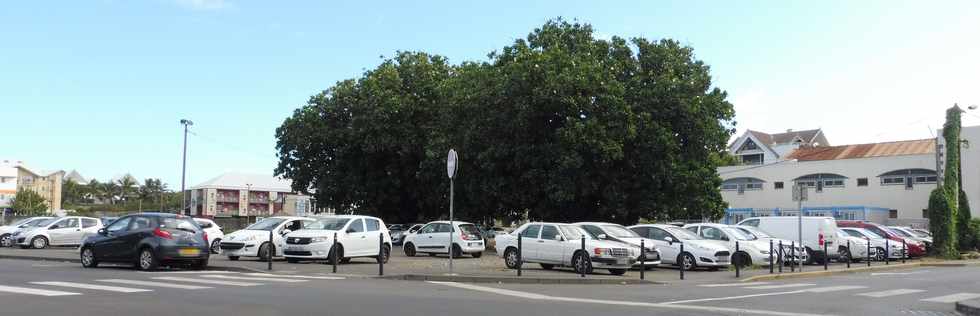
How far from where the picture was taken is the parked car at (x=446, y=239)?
91.6ft

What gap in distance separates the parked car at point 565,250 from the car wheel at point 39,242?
792 inches

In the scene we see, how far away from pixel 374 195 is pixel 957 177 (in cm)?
2861

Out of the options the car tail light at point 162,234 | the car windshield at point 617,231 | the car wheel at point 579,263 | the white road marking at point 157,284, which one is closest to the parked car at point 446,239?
the car windshield at point 617,231

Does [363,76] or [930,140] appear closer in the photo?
[363,76]

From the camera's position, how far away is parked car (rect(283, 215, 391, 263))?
2128cm

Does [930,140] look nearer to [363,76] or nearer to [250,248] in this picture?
[363,76]

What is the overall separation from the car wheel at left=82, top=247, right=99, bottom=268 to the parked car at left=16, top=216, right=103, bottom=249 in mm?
13254

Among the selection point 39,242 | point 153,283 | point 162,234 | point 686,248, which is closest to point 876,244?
point 686,248

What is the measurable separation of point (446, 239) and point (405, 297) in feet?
51.1

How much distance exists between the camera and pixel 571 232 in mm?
20234

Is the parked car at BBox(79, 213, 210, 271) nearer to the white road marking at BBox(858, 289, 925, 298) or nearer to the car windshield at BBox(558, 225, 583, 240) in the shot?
the car windshield at BBox(558, 225, 583, 240)

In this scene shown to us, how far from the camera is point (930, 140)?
62969 mm

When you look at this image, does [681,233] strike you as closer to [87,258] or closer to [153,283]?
[153,283]

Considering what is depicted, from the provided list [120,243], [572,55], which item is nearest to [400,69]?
[572,55]
